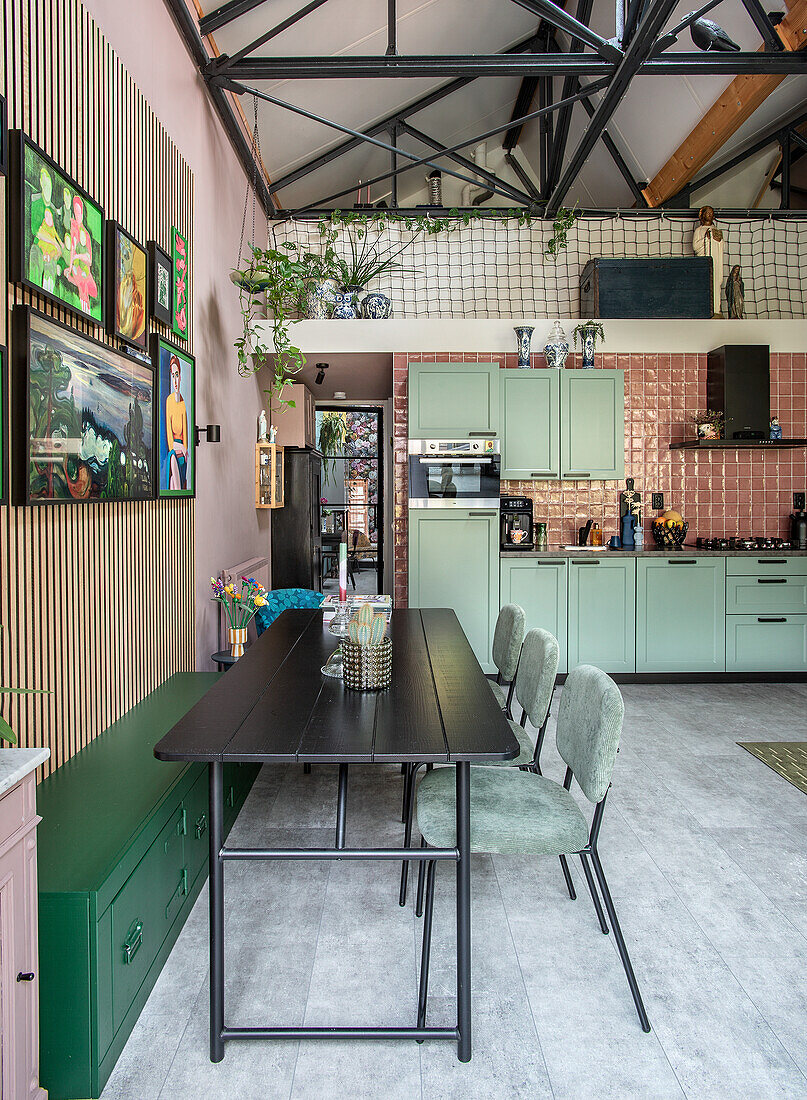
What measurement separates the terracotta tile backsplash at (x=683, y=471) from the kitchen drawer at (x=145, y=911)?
377 centimetres

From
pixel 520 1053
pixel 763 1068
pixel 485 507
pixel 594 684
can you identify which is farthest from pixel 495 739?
pixel 485 507

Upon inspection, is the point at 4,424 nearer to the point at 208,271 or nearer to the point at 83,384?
the point at 83,384

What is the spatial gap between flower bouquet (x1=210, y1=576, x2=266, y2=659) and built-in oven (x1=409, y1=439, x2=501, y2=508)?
1650mm

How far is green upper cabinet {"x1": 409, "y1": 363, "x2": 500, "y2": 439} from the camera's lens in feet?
17.5

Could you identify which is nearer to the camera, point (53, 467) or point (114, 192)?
point (53, 467)

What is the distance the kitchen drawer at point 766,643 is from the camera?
17.6ft

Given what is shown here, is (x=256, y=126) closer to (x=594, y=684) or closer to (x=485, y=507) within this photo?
(x=485, y=507)

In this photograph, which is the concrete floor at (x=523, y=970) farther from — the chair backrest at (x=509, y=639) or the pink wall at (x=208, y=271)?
the pink wall at (x=208, y=271)

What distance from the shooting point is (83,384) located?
2291mm

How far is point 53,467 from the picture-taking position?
2.09 m

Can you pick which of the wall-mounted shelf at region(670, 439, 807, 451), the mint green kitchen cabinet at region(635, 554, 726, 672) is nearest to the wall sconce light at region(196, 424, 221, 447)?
the mint green kitchen cabinet at region(635, 554, 726, 672)

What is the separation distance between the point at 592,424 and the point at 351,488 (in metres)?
4.94

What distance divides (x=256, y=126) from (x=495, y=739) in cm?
486

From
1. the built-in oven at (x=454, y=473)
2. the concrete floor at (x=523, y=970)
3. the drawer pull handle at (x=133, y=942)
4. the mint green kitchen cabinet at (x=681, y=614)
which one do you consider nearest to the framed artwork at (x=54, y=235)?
the drawer pull handle at (x=133, y=942)
